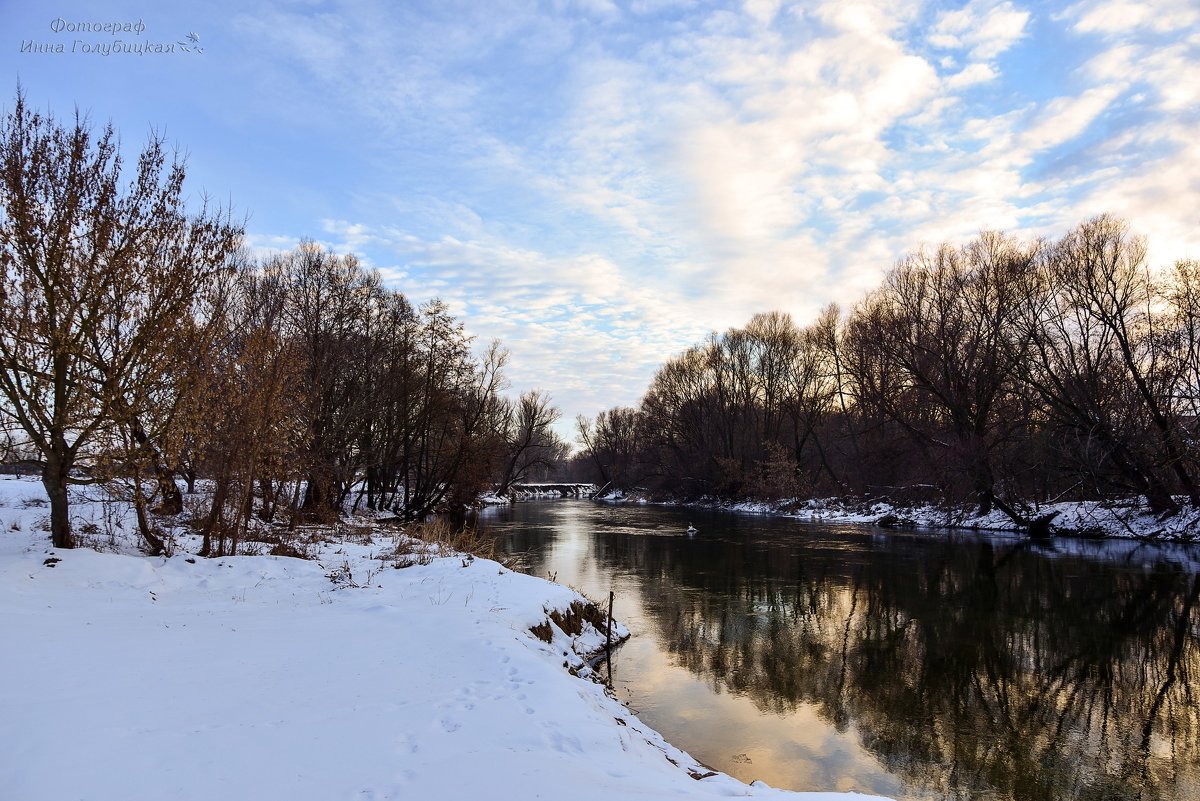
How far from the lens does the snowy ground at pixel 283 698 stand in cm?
446

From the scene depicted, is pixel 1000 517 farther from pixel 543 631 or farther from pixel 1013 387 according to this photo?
pixel 543 631

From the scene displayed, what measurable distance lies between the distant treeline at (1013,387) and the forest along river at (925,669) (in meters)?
7.20

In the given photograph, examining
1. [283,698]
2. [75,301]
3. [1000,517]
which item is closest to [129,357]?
[75,301]

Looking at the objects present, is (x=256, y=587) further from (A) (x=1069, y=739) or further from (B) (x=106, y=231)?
(A) (x=1069, y=739)

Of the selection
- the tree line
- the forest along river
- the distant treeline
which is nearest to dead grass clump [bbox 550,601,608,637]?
the forest along river

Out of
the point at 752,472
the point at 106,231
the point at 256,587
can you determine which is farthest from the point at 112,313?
the point at 752,472

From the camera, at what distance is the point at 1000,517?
113 ft

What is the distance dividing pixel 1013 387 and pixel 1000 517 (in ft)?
23.7

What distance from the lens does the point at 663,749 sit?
7.58 m

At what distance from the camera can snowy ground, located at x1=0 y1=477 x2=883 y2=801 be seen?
14.6 ft

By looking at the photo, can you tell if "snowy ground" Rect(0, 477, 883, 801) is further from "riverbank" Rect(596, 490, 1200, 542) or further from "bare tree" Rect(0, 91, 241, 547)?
"riverbank" Rect(596, 490, 1200, 542)

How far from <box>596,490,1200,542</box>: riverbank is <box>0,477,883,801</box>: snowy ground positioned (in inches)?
1205

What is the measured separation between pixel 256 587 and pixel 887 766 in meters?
9.83

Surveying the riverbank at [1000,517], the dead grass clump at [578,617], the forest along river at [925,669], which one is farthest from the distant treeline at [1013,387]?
the dead grass clump at [578,617]
